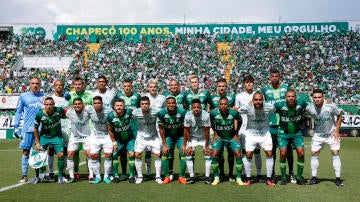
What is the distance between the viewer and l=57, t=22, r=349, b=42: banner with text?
44.8 meters

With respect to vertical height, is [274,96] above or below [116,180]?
above

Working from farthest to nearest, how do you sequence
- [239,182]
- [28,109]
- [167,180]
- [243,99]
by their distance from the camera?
[243,99]
[28,109]
[167,180]
[239,182]

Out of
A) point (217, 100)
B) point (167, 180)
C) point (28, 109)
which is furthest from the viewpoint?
point (217, 100)

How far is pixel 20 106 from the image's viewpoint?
10352 millimetres

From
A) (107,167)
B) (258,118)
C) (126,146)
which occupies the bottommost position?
(107,167)

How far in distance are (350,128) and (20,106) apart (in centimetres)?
2438

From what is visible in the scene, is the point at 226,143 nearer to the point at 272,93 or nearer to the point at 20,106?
the point at 272,93

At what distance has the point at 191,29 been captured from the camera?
4547 centimetres

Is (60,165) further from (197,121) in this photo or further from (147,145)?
(197,121)

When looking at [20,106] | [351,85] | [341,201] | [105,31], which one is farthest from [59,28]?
[341,201]

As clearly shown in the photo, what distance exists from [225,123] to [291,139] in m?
1.43

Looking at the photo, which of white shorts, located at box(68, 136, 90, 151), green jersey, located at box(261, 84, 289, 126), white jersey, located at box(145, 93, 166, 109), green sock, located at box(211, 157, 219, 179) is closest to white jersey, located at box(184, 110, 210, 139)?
green sock, located at box(211, 157, 219, 179)

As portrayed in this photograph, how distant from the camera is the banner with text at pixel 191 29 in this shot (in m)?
44.8

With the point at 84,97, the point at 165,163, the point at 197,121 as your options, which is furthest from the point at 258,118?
the point at 84,97
